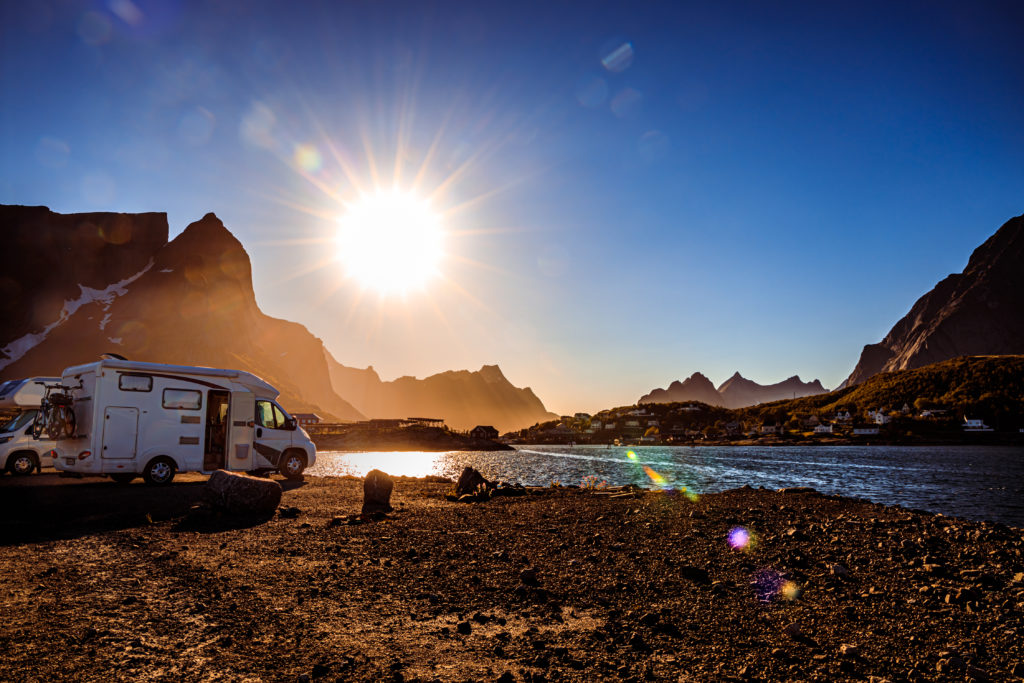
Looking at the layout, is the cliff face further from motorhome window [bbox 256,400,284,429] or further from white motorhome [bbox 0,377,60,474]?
motorhome window [bbox 256,400,284,429]

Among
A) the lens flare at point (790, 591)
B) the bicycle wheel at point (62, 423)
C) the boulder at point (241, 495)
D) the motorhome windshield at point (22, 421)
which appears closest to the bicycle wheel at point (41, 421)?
the bicycle wheel at point (62, 423)

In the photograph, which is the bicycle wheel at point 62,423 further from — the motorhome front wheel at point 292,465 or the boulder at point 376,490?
the boulder at point 376,490

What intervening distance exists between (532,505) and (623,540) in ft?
22.3

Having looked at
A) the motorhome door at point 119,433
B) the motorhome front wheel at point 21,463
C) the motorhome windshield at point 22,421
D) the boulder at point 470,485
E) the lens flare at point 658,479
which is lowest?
the lens flare at point 658,479

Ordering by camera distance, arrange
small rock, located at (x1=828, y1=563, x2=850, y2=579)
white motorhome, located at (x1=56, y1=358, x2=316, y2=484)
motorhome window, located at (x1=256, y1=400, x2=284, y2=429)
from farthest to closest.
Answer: motorhome window, located at (x1=256, y1=400, x2=284, y2=429), white motorhome, located at (x1=56, y1=358, x2=316, y2=484), small rock, located at (x1=828, y1=563, x2=850, y2=579)

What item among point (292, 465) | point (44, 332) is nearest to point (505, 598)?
point (292, 465)

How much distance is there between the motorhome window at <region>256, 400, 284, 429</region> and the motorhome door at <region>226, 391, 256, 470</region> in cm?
44

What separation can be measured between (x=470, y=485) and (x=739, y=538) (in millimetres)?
11845

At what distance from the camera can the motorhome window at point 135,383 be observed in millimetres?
19344

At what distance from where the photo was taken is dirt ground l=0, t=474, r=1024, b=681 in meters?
5.71

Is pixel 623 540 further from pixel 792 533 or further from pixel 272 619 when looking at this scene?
pixel 272 619

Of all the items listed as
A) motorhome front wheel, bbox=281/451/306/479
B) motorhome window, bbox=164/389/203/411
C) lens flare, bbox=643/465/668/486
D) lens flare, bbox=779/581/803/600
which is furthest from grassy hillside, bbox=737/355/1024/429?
motorhome window, bbox=164/389/203/411

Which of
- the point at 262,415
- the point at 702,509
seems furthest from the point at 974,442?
the point at 262,415

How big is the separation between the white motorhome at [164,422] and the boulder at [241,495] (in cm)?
696
